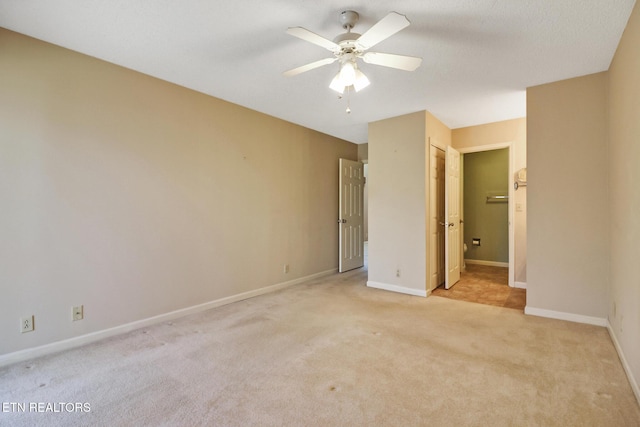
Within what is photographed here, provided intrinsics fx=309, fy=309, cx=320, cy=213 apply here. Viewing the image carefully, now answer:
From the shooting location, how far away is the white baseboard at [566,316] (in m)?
2.92

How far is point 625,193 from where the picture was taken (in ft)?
7.31

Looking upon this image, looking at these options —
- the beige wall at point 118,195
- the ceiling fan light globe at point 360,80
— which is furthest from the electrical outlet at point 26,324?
the ceiling fan light globe at point 360,80

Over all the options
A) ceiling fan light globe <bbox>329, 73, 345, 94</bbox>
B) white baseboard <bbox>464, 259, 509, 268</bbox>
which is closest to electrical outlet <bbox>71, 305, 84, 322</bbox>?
ceiling fan light globe <bbox>329, 73, 345, 94</bbox>

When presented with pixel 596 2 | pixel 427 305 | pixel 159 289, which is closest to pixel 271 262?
pixel 159 289

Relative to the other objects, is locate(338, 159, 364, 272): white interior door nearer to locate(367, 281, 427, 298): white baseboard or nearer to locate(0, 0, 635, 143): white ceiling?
locate(367, 281, 427, 298): white baseboard

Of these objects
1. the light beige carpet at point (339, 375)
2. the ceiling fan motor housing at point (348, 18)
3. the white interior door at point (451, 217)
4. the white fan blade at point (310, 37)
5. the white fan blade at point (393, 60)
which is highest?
the ceiling fan motor housing at point (348, 18)

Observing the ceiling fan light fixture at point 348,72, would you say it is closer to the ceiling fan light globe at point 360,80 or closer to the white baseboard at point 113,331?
the ceiling fan light globe at point 360,80

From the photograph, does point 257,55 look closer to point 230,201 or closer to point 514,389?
point 230,201

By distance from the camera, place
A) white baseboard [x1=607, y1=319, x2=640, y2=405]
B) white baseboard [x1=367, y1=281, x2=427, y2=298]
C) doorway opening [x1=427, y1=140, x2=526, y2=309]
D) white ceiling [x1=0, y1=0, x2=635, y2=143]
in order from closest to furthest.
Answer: white baseboard [x1=607, y1=319, x2=640, y2=405]
white ceiling [x1=0, y1=0, x2=635, y2=143]
white baseboard [x1=367, y1=281, x2=427, y2=298]
doorway opening [x1=427, y1=140, x2=526, y2=309]

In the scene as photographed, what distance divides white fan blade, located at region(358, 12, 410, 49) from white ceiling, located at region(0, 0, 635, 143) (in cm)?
23

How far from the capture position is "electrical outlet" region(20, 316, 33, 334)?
233 cm

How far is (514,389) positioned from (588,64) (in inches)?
111

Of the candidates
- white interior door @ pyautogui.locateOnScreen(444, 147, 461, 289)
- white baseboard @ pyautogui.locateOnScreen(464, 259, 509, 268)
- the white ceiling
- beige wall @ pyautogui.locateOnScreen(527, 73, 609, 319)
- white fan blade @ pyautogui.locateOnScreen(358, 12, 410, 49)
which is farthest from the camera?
white baseboard @ pyautogui.locateOnScreen(464, 259, 509, 268)

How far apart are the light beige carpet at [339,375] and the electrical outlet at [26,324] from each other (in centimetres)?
24
